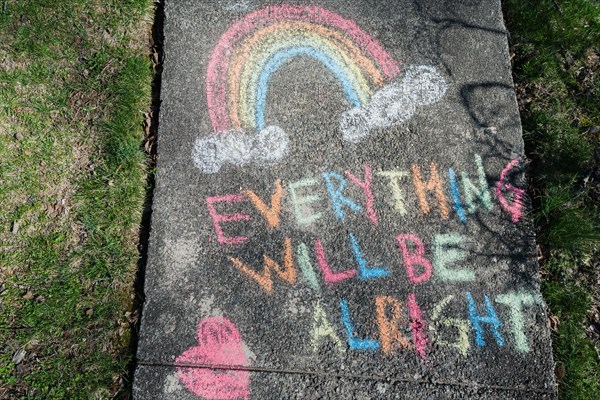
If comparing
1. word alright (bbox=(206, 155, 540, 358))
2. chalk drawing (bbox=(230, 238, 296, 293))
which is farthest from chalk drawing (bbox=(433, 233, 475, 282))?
chalk drawing (bbox=(230, 238, 296, 293))

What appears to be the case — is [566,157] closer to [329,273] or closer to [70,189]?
[329,273]

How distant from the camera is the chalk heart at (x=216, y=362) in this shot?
2027 millimetres

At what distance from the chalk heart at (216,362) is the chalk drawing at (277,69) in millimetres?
776

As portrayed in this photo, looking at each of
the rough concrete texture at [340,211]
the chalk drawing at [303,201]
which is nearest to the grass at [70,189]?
the rough concrete texture at [340,211]

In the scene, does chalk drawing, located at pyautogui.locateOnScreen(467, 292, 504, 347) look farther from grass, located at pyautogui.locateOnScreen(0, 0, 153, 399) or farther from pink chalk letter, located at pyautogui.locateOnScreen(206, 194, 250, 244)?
grass, located at pyautogui.locateOnScreen(0, 0, 153, 399)

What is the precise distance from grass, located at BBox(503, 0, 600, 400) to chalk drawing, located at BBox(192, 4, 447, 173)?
64cm

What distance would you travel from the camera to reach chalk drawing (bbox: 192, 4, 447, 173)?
2.42m

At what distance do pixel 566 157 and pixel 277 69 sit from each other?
5.37 feet

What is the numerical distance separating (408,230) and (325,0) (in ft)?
4.62

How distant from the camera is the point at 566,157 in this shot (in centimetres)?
260

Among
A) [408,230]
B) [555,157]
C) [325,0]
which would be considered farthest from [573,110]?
[325,0]

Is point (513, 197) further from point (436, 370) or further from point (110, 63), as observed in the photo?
point (110, 63)

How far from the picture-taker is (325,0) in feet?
8.99

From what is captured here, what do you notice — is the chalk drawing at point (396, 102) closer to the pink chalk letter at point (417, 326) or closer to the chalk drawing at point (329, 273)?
the chalk drawing at point (329, 273)
